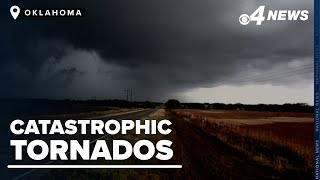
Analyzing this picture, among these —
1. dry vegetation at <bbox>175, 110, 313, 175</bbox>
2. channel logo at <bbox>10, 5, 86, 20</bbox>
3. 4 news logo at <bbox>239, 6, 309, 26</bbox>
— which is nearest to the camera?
4 news logo at <bbox>239, 6, 309, 26</bbox>

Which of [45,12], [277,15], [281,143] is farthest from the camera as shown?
[281,143]

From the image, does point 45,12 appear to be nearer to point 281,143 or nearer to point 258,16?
point 258,16

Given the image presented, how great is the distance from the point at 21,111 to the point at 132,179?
2.39 m

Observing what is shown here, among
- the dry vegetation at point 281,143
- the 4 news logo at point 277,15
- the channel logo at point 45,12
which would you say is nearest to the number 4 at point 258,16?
the 4 news logo at point 277,15

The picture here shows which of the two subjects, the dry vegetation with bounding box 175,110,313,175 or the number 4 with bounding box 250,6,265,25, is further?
the dry vegetation with bounding box 175,110,313,175

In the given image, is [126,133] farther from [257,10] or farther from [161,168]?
[257,10]

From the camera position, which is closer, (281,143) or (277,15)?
(277,15)

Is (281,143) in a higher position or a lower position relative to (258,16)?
lower

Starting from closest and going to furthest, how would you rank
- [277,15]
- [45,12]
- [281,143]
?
[277,15] → [45,12] → [281,143]

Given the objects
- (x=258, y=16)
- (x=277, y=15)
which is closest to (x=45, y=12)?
(x=258, y=16)

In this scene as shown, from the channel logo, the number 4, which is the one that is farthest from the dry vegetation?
the channel logo

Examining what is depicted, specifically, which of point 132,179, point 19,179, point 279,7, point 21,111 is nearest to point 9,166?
point 19,179

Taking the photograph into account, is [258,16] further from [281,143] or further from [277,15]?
[281,143]

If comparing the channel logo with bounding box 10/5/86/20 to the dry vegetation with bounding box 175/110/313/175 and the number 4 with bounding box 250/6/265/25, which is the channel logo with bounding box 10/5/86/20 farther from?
the dry vegetation with bounding box 175/110/313/175
